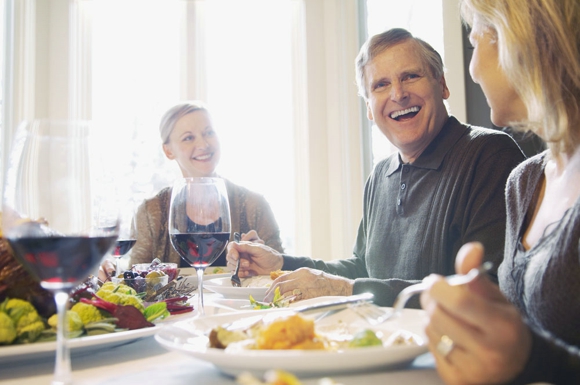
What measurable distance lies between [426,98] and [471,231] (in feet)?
1.91

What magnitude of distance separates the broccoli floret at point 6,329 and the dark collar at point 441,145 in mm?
1360

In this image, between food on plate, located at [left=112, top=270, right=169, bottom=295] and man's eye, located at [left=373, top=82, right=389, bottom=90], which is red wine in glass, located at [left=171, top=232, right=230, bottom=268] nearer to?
food on plate, located at [left=112, top=270, right=169, bottom=295]

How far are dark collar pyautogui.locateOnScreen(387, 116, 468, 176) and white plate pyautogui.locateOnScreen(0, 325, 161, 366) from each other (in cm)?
125

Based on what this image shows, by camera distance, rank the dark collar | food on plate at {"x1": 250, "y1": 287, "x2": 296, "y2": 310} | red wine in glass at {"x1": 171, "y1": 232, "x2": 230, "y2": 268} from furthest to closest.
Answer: the dark collar
food on plate at {"x1": 250, "y1": 287, "x2": 296, "y2": 310}
red wine in glass at {"x1": 171, "y1": 232, "x2": 230, "y2": 268}

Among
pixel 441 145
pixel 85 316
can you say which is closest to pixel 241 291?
pixel 85 316

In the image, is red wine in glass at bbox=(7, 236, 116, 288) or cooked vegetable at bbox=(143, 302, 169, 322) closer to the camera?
red wine in glass at bbox=(7, 236, 116, 288)

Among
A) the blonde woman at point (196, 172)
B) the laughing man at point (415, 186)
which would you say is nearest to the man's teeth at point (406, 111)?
the laughing man at point (415, 186)

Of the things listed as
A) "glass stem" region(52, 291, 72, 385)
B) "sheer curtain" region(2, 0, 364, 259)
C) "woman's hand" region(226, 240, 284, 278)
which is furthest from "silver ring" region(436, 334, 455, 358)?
"sheer curtain" region(2, 0, 364, 259)

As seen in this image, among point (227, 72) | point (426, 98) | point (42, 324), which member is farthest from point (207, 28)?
point (42, 324)

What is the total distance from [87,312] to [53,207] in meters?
0.26

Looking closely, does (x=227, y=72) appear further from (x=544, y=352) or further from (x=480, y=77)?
(x=544, y=352)

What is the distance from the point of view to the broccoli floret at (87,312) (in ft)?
2.47

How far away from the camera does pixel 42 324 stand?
2.29ft

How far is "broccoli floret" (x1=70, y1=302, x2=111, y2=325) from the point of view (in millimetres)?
753
